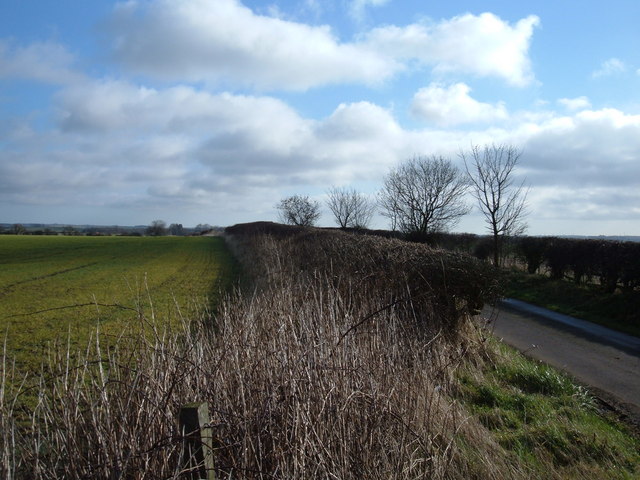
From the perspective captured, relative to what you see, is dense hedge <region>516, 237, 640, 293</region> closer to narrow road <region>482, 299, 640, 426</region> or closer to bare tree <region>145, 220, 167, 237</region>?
narrow road <region>482, 299, 640, 426</region>

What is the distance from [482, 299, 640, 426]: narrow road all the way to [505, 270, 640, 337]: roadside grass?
1.99ft

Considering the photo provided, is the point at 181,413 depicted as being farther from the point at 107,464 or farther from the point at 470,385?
the point at 470,385

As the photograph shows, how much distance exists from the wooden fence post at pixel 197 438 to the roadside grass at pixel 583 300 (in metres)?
7.25

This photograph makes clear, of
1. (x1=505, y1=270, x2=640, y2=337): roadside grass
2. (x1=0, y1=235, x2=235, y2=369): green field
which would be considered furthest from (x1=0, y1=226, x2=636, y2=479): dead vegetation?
(x1=505, y1=270, x2=640, y2=337): roadside grass

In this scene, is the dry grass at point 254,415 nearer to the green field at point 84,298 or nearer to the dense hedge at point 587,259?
the green field at point 84,298

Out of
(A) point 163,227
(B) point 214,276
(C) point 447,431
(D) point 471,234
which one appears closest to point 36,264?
(B) point 214,276

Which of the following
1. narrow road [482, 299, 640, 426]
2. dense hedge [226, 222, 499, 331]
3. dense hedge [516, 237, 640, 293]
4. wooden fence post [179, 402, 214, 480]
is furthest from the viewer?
dense hedge [516, 237, 640, 293]

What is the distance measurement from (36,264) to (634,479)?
3385cm

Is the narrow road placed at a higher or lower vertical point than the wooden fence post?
lower

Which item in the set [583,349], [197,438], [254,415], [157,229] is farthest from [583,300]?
[157,229]

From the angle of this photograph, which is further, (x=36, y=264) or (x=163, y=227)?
(x=163, y=227)

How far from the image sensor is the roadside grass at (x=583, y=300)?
40.7 ft

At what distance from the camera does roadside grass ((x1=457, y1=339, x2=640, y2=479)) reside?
15.6 ft

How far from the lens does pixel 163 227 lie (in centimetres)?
11150
